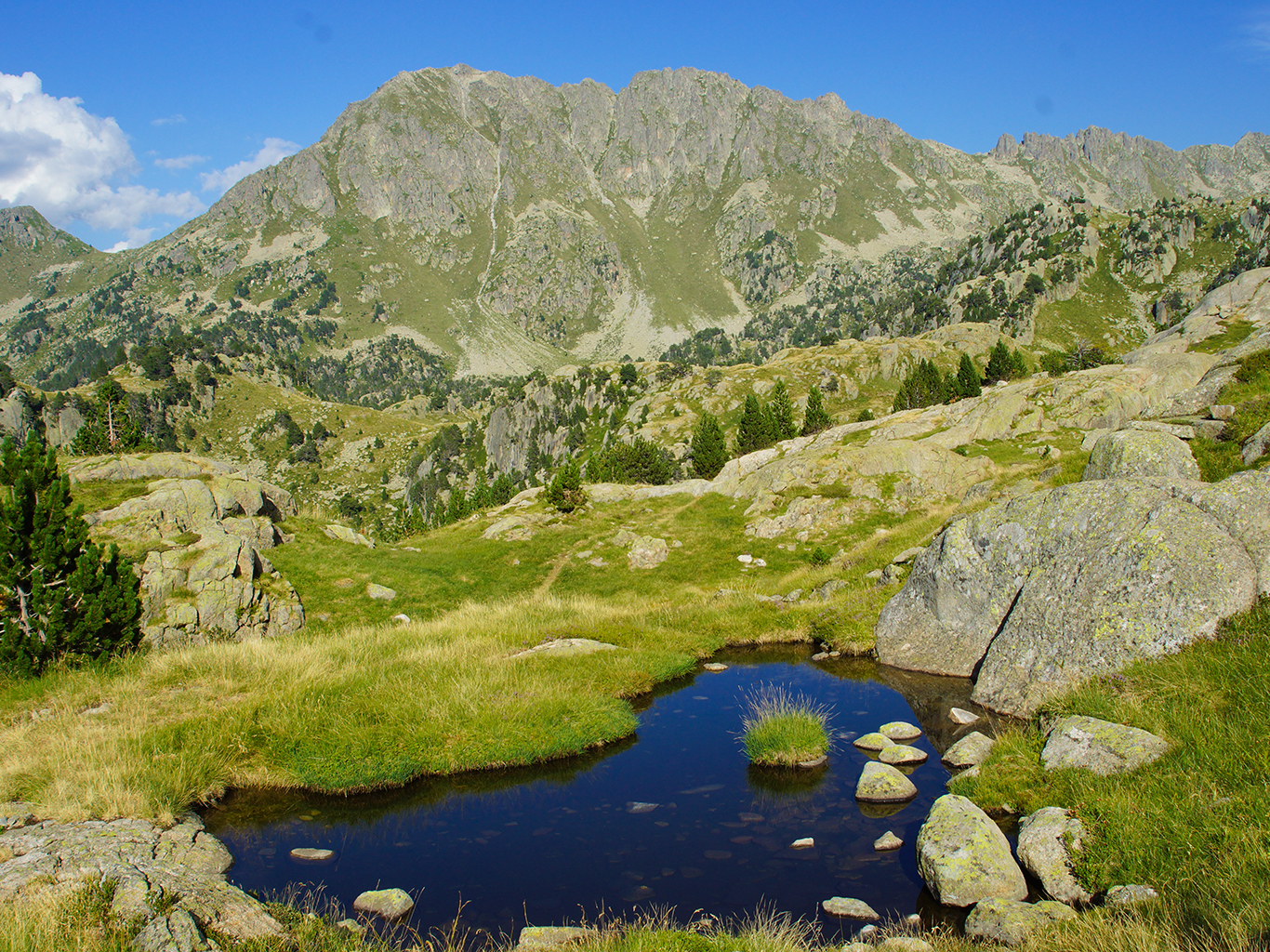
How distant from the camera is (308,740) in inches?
647

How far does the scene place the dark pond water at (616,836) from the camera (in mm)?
10695

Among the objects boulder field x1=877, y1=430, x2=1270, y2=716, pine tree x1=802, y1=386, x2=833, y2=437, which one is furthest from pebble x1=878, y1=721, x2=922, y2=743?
pine tree x1=802, y1=386, x2=833, y2=437

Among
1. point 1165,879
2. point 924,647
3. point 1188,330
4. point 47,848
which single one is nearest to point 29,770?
point 47,848

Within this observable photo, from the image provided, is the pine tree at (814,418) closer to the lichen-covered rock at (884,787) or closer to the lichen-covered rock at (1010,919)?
the lichen-covered rock at (884,787)

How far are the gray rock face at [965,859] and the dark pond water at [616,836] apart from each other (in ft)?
1.65

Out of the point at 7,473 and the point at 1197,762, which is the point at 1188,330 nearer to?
the point at 1197,762

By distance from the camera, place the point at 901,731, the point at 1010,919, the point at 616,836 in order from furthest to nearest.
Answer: the point at 901,731 → the point at 616,836 → the point at 1010,919

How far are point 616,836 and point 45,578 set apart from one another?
19.9 metres

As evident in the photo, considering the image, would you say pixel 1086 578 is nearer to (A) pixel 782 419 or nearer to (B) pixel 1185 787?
(B) pixel 1185 787

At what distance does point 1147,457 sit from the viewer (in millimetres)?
20609

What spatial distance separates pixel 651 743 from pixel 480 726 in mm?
4645

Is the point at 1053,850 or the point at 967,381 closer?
the point at 1053,850

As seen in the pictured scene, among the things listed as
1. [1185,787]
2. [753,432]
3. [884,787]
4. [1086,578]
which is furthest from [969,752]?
[753,432]

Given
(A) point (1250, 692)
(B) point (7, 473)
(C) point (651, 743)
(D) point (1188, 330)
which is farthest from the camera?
(D) point (1188, 330)
